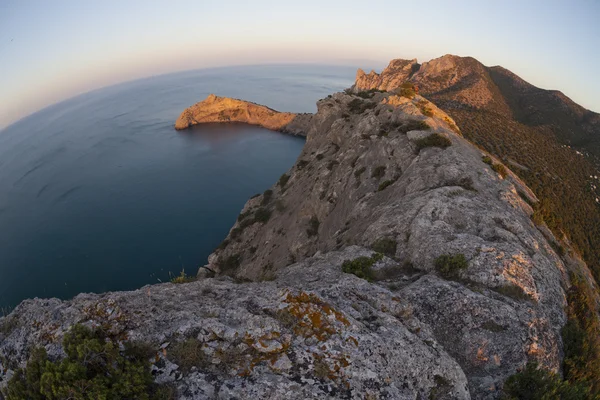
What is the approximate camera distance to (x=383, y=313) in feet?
35.0

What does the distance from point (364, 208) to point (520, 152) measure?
7454cm

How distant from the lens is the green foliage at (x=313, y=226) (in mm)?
38500

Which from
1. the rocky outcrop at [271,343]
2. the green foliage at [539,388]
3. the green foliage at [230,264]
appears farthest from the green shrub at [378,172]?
the green foliage at [230,264]

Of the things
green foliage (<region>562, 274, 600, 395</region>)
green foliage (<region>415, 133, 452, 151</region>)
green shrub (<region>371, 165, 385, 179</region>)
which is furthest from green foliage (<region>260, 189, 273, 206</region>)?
green foliage (<region>562, 274, 600, 395</region>)

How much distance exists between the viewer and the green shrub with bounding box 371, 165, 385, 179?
32384 mm

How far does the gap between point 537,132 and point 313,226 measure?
98804mm

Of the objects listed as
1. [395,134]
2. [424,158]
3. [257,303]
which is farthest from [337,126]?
[257,303]

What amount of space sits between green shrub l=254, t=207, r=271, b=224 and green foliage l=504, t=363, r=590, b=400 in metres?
44.9

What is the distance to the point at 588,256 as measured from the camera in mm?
50969

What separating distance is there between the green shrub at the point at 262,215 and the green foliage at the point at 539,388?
44937 mm

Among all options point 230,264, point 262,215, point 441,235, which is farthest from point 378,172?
point 230,264

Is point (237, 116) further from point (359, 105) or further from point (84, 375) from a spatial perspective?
point (84, 375)

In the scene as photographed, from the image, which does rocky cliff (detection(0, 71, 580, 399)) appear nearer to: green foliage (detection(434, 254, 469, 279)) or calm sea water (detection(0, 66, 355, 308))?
green foliage (detection(434, 254, 469, 279))

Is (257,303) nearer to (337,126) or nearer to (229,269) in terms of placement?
(229,269)
